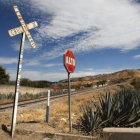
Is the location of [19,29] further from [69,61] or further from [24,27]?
[69,61]

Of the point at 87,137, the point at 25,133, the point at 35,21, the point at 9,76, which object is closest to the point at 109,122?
the point at 87,137

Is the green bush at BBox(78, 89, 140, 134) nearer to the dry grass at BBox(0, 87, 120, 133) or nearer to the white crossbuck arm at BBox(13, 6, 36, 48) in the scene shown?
the dry grass at BBox(0, 87, 120, 133)

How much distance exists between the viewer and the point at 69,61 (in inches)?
278

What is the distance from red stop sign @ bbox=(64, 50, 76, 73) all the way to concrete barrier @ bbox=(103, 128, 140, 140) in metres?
2.10

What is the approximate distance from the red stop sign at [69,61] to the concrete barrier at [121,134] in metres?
2.10

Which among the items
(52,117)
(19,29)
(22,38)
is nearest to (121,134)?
(22,38)

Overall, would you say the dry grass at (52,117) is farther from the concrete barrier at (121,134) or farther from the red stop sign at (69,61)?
the red stop sign at (69,61)

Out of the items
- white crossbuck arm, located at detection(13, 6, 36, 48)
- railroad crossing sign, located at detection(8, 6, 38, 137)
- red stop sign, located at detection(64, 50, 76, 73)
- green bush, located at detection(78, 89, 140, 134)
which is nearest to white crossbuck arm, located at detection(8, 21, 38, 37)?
railroad crossing sign, located at detection(8, 6, 38, 137)

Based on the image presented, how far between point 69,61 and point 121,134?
2598 millimetres

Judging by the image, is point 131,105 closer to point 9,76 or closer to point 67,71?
point 67,71

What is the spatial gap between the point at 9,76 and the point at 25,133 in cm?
4599

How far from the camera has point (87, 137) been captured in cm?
654

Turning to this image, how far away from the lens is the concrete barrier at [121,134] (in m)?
6.34

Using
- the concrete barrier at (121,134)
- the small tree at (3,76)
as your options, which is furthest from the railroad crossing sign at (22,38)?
the small tree at (3,76)
